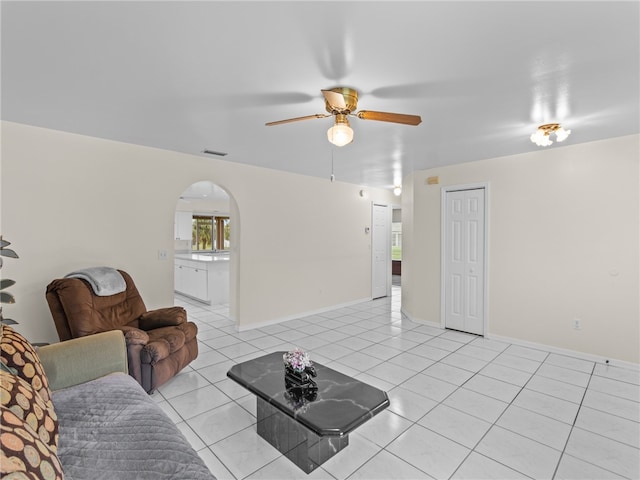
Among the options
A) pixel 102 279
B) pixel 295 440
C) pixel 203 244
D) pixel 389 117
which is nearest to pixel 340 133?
pixel 389 117

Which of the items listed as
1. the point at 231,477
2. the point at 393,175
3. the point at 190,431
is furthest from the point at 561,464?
the point at 393,175

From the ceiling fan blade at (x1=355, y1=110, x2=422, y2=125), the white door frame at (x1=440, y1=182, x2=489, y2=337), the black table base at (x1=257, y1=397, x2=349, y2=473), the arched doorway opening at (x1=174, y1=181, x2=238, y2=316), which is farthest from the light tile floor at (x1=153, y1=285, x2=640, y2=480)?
the ceiling fan blade at (x1=355, y1=110, x2=422, y2=125)

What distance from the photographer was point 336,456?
210 cm

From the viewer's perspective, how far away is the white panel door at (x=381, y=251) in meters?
7.02

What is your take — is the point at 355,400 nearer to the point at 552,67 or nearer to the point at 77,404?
the point at 77,404

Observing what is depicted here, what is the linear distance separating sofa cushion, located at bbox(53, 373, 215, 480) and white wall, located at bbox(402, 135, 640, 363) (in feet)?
13.9

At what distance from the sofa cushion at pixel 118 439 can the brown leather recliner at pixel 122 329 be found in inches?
27.2

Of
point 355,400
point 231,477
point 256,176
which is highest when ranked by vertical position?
point 256,176

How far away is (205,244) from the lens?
9922 mm

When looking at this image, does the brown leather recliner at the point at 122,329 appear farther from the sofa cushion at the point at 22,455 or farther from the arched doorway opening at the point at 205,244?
the arched doorway opening at the point at 205,244

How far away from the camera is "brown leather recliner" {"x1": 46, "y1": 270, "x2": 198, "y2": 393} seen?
2.71m

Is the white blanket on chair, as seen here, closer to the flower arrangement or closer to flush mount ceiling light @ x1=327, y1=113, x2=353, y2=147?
the flower arrangement

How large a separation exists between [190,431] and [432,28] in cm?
299

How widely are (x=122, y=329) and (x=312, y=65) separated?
264 centimetres
